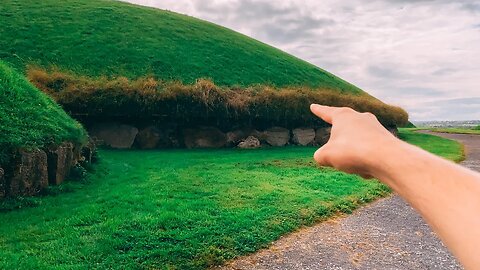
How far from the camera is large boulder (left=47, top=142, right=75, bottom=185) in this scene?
733cm

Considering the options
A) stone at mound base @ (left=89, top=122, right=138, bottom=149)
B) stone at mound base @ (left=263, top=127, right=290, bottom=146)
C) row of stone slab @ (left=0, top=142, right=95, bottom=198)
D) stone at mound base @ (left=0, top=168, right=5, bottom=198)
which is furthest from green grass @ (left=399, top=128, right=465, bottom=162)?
stone at mound base @ (left=0, top=168, right=5, bottom=198)

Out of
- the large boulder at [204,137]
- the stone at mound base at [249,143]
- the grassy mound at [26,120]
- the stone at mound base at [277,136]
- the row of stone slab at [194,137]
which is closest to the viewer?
the grassy mound at [26,120]

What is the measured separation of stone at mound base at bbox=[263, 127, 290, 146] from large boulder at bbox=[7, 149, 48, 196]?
10369 millimetres

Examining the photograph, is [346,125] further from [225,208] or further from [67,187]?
[67,187]

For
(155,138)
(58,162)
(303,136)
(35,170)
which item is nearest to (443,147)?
(303,136)

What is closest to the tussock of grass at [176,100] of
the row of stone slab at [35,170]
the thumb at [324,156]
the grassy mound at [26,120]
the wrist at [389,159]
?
the grassy mound at [26,120]

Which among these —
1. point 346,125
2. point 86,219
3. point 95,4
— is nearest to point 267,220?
point 86,219

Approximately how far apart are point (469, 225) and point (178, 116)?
14.2 m

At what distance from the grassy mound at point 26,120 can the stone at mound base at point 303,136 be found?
32.0ft

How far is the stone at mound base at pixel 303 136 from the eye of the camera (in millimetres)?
17172

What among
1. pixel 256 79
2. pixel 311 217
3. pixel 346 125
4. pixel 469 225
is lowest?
pixel 311 217

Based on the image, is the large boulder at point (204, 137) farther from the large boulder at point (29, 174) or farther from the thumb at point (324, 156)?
the thumb at point (324, 156)

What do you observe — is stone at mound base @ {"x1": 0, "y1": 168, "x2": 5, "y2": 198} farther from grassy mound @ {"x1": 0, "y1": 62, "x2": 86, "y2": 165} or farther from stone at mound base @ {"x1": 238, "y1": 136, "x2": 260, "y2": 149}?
stone at mound base @ {"x1": 238, "y1": 136, "x2": 260, "y2": 149}

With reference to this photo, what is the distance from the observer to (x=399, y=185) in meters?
1.28
